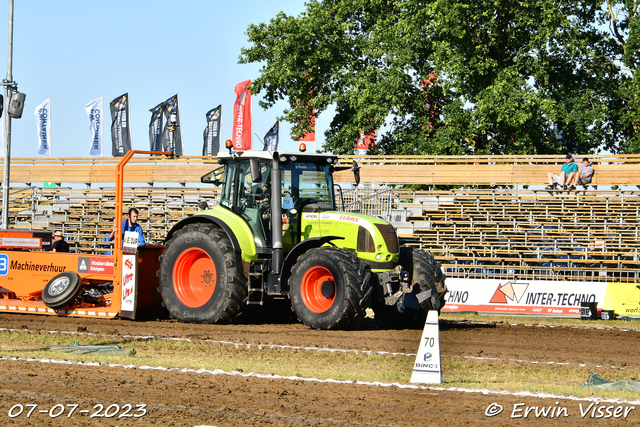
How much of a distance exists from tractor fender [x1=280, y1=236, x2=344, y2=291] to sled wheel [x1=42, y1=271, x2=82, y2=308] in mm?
3379

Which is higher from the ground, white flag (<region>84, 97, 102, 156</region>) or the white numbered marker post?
white flag (<region>84, 97, 102, 156</region>)

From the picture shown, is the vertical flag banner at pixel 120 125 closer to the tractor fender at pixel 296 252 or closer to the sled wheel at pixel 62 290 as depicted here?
the sled wheel at pixel 62 290

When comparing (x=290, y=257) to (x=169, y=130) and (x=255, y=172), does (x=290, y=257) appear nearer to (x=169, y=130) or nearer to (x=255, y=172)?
(x=255, y=172)

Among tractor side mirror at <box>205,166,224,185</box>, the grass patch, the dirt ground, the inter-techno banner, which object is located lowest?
the inter-techno banner

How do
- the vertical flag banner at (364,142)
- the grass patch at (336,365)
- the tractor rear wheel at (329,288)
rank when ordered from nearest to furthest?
the grass patch at (336,365) → the tractor rear wheel at (329,288) → the vertical flag banner at (364,142)

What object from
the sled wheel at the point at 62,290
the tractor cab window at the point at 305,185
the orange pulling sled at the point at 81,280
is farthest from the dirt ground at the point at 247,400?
the sled wheel at the point at 62,290

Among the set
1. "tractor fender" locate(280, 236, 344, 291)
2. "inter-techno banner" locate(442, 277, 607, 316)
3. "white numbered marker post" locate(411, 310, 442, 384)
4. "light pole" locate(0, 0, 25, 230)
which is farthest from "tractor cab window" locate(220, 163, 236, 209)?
"inter-techno banner" locate(442, 277, 607, 316)

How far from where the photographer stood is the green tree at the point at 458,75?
29.0 m

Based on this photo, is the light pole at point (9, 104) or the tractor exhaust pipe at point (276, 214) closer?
the tractor exhaust pipe at point (276, 214)

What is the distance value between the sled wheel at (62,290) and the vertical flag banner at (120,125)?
978 inches

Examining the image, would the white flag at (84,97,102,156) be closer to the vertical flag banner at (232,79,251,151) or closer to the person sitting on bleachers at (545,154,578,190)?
the vertical flag banner at (232,79,251,151)

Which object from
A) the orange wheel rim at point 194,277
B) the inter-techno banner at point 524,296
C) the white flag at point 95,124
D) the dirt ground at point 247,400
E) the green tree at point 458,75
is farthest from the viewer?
the white flag at point 95,124

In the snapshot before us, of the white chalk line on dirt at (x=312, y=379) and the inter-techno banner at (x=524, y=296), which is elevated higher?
the white chalk line on dirt at (x=312, y=379)

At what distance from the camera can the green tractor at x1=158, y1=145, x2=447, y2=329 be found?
10664 millimetres
